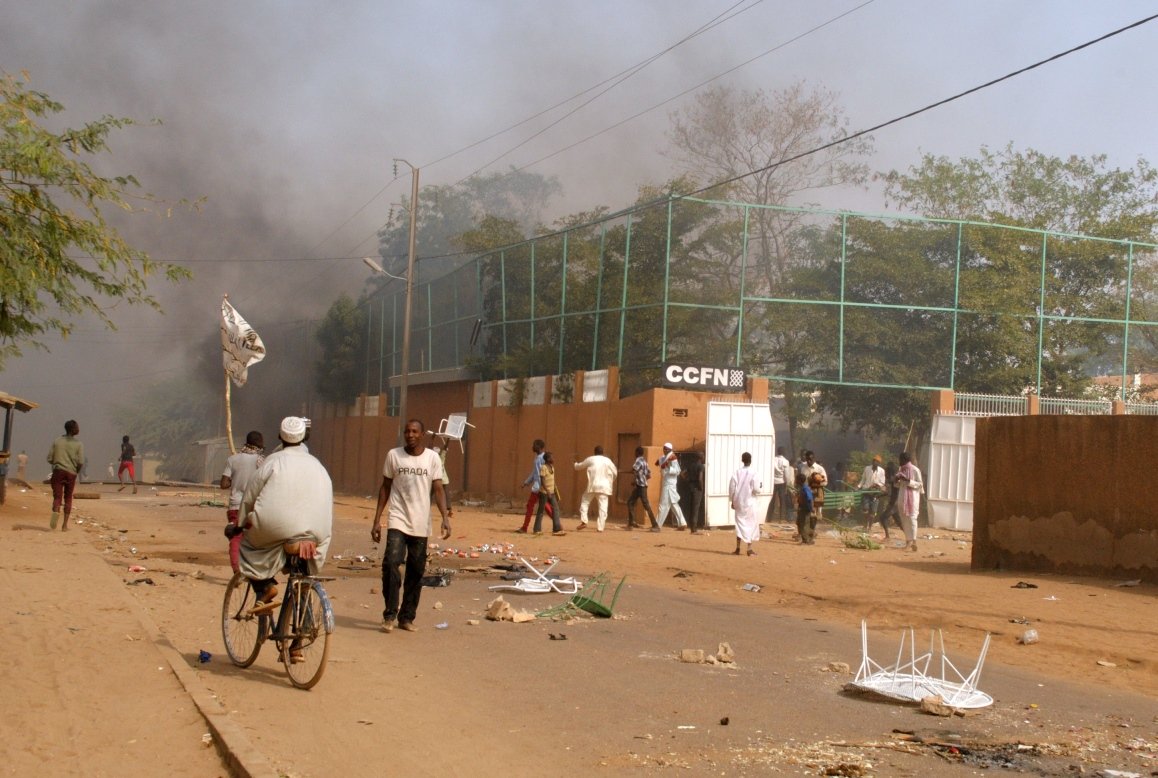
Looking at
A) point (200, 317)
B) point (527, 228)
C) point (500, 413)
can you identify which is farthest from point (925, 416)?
point (527, 228)

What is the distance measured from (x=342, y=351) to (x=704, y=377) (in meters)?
25.8

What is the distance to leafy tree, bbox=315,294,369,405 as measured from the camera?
150ft

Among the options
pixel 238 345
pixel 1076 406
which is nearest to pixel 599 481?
pixel 238 345

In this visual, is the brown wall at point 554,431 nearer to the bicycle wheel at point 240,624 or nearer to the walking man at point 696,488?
the walking man at point 696,488

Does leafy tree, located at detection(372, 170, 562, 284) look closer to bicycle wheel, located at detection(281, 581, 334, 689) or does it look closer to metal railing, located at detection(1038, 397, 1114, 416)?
metal railing, located at detection(1038, 397, 1114, 416)

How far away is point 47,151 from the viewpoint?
36.4ft

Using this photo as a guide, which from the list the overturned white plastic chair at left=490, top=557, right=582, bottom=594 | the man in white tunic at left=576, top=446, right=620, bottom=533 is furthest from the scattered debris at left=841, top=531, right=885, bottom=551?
the overturned white plastic chair at left=490, top=557, right=582, bottom=594

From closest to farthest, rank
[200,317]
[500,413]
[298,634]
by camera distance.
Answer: [298,634], [500,413], [200,317]

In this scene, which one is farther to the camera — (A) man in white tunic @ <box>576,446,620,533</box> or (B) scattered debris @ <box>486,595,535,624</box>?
(A) man in white tunic @ <box>576,446,620,533</box>

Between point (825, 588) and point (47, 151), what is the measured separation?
30.7ft

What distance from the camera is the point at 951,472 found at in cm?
2391

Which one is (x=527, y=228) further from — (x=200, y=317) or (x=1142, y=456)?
(x=1142, y=456)

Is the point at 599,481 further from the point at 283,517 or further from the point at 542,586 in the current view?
the point at 283,517

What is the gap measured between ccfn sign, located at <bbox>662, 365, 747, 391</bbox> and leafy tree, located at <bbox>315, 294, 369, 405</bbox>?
943 inches
